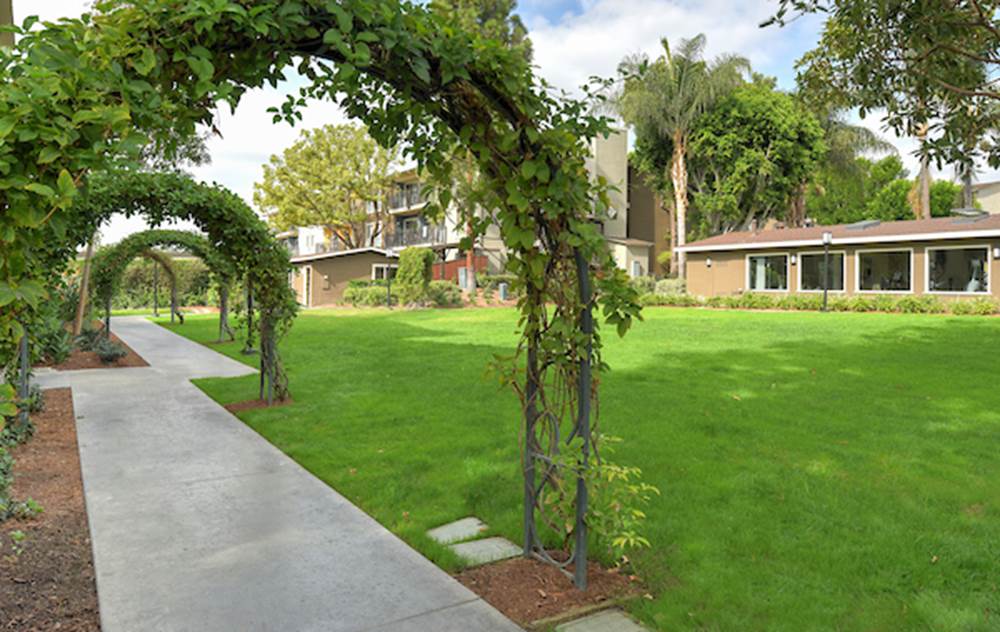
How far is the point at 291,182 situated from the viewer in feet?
132

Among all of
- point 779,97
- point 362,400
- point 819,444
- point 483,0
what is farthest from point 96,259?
point 779,97

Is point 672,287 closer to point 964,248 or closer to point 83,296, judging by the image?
point 964,248

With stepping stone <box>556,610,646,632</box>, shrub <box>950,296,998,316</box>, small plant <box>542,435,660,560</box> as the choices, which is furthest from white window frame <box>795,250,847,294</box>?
stepping stone <box>556,610,646,632</box>

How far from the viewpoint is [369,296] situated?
29.8 meters

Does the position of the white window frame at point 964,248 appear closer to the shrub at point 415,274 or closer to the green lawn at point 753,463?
the green lawn at point 753,463

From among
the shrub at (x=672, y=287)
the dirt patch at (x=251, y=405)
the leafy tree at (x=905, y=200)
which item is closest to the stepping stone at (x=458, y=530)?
the dirt patch at (x=251, y=405)

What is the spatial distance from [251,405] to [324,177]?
1330 inches

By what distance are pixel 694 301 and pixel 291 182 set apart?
88.4 feet

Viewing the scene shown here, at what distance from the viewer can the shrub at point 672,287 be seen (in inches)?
1091

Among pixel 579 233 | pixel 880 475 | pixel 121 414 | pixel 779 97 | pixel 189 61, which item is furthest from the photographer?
pixel 779 97

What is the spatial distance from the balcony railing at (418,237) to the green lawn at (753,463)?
25986 mm

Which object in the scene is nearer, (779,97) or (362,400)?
(362,400)

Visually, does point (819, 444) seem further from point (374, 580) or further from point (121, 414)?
point (121, 414)

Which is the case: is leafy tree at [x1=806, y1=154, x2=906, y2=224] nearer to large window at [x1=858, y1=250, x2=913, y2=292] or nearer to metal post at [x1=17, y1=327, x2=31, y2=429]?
large window at [x1=858, y1=250, x2=913, y2=292]
